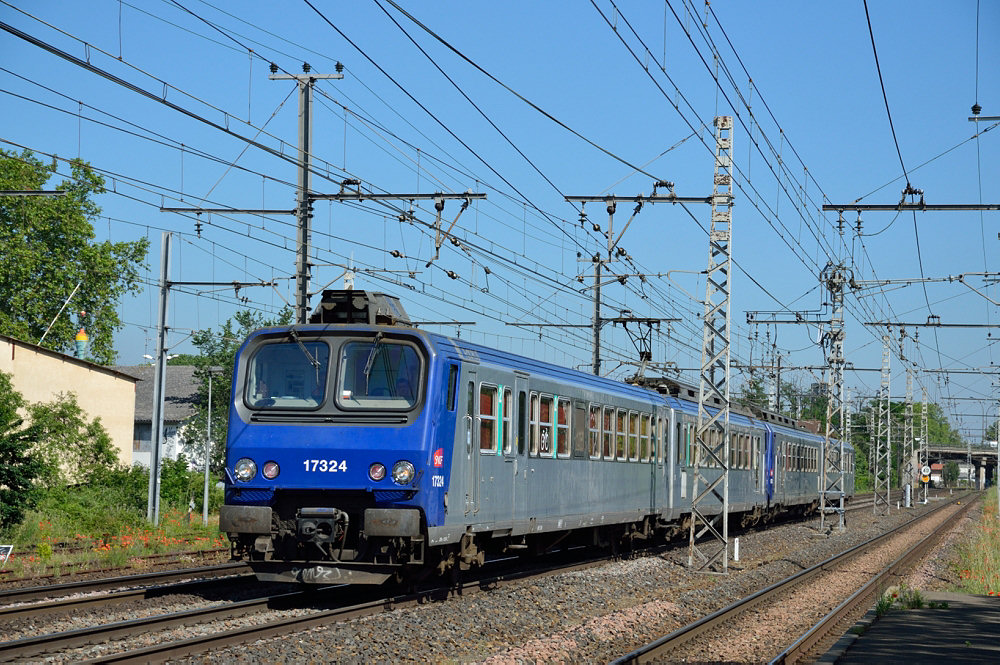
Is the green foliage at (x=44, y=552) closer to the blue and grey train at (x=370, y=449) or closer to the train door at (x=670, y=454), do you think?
the blue and grey train at (x=370, y=449)

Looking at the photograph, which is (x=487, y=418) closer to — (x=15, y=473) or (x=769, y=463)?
(x=15, y=473)

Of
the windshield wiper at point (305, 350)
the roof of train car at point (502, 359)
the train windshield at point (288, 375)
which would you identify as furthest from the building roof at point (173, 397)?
the windshield wiper at point (305, 350)

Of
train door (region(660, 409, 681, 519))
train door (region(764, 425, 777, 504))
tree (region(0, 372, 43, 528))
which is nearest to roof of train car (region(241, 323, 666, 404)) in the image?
train door (region(660, 409, 681, 519))

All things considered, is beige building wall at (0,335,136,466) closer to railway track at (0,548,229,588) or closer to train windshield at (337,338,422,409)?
railway track at (0,548,229,588)

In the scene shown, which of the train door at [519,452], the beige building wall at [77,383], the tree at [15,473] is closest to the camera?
the train door at [519,452]

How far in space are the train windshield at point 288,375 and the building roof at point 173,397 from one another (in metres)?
50.1

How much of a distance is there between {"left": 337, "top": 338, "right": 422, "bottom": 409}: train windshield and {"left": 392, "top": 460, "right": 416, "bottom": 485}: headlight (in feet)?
2.42

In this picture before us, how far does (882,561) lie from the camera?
25.2 m

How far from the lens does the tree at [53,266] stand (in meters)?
51.0

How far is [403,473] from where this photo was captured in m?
13.0

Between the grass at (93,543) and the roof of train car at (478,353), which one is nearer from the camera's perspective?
the roof of train car at (478,353)

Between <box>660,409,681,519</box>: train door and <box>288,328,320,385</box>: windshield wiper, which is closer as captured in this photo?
<box>288,328,320,385</box>: windshield wiper

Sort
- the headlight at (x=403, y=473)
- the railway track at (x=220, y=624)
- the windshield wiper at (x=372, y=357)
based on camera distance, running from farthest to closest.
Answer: the windshield wiper at (x=372, y=357)
the headlight at (x=403, y=473)
the railway track at (x=220, y=624)

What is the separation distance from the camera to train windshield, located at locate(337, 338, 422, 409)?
530 inches
